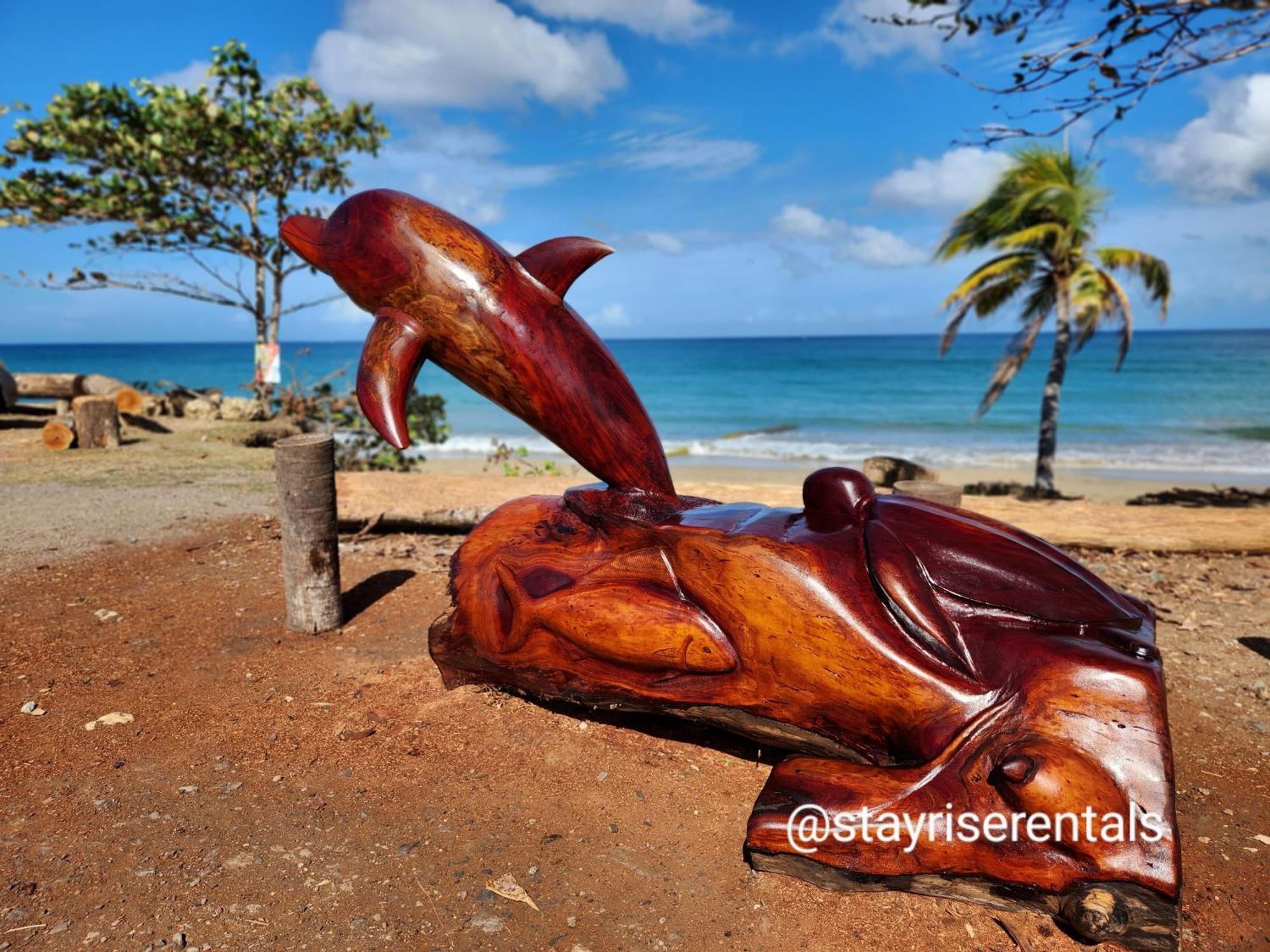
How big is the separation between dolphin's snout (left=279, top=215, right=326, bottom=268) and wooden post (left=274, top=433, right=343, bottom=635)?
1100 millimetres

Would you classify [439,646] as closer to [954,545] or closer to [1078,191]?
[954,545]

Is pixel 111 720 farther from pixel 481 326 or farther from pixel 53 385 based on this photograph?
pixel 53 385

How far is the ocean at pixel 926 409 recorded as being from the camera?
1867cm

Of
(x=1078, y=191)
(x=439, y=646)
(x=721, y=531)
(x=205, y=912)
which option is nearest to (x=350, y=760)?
(x=439, y=646)

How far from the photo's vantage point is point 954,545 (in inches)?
104

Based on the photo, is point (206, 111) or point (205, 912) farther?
point (206, 111)

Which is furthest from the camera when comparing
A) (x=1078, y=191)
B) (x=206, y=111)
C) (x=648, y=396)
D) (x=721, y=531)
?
(x=648, y=396)

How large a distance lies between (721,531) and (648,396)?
35.9 metres

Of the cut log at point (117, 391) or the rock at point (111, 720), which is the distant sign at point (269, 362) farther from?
the rock at point (111, 720)

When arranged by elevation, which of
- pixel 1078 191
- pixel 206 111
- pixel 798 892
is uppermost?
pixel 206 111

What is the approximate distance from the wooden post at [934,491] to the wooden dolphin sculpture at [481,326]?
2.37 metres

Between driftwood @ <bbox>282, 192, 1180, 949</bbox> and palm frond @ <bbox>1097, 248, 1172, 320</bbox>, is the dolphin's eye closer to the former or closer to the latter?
driftwood @ <bbox>282, 192, 1180, 949</bbox>

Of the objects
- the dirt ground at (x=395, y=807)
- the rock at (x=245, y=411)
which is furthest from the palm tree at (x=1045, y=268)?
the rock at (x=245, y=411)

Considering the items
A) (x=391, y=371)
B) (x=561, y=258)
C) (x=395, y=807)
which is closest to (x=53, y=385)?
(x=391, y=371)
